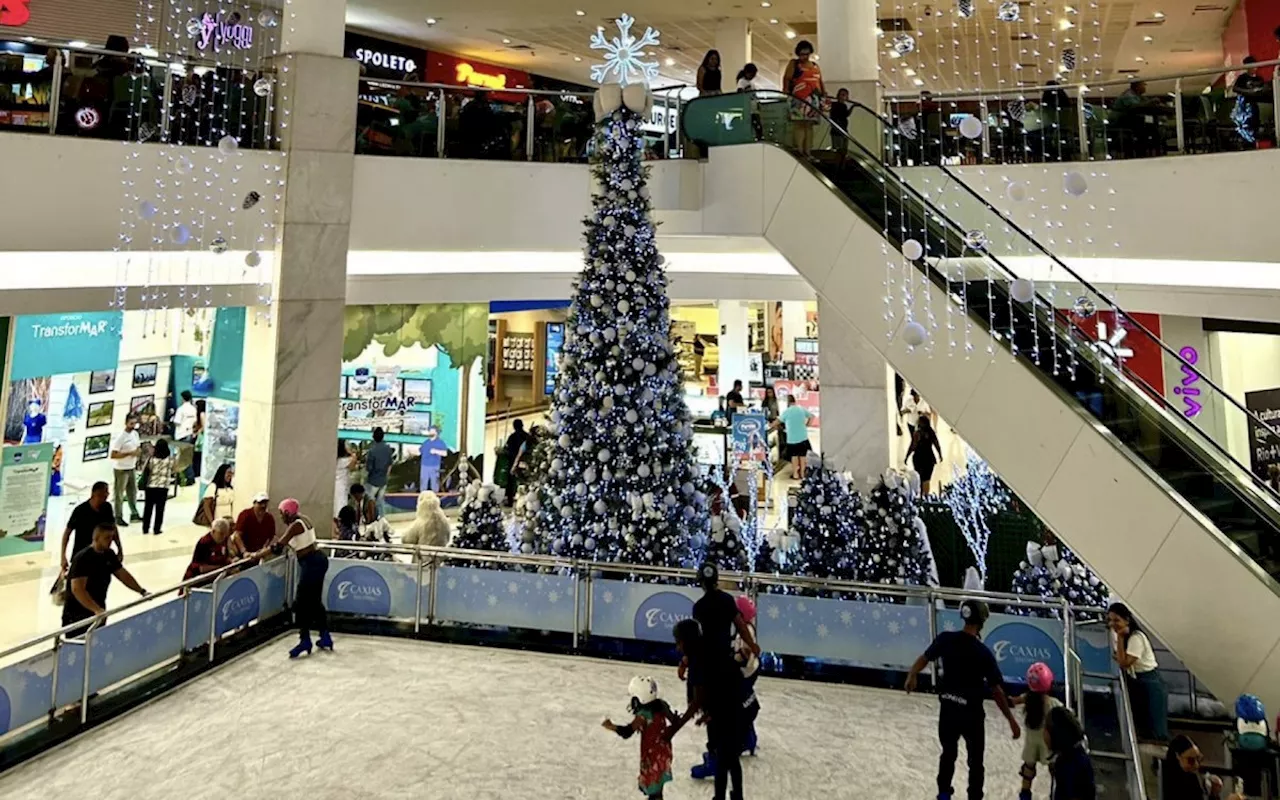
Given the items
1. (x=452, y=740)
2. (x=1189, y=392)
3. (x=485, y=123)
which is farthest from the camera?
(x=485, y=123)

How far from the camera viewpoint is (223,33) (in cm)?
1455

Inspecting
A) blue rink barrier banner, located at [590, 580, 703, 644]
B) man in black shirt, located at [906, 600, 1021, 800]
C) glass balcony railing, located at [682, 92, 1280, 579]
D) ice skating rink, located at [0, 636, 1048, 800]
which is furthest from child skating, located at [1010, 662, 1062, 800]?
blue rink barrier banner, located at [590, 580, 703, 644]

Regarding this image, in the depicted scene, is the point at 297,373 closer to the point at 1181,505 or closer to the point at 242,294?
the point at 242,294

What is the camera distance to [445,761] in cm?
527

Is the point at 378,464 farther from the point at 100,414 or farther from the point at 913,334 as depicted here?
the point at 913,334

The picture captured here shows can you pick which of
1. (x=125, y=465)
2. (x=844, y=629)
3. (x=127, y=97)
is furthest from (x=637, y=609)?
(x=125, y=465)

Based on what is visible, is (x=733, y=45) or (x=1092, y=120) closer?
(x=1092, y=120)

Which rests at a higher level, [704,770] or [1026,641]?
[1026,641]

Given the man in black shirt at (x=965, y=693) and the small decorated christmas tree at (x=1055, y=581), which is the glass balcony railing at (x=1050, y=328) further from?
the man in black shirt at (x=965, y=693)

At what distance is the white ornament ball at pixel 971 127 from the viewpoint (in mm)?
8523

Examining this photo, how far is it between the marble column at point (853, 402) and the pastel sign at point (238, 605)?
684 cm

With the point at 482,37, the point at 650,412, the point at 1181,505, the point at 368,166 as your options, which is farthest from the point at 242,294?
the point at 482,37

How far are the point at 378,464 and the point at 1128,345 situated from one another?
30.5ft

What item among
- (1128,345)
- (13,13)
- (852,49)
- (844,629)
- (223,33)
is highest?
(223,33)
